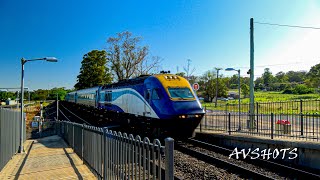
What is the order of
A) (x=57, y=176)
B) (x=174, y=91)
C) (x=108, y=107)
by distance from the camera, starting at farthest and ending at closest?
(x=108, y=107) → (x=174, y=91) → (x=57, y=176)

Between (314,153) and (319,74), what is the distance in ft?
190

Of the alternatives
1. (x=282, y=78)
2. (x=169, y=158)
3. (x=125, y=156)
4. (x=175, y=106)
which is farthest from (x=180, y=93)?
(x=282, y=78)

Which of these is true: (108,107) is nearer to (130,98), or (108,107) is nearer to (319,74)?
(130,98)

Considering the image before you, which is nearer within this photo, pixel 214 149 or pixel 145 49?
pixel 214 149

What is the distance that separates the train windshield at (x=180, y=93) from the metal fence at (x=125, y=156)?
7196mm

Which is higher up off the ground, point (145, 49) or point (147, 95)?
point (145, 49)

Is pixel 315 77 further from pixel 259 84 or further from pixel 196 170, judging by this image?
pixel 196 170

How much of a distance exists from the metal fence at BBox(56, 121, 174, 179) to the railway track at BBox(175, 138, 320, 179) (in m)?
4.11

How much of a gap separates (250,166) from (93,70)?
6658cm

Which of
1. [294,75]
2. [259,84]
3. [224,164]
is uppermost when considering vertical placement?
[294,75]

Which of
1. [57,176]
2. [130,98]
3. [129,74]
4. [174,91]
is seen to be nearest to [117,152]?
[57,176]

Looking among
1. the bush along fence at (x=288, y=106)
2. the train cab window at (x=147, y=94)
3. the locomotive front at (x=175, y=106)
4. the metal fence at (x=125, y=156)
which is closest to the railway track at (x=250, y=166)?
the locomotive front at (x=175, y=106)

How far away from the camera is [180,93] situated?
15.4 m

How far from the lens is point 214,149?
1287 cm
